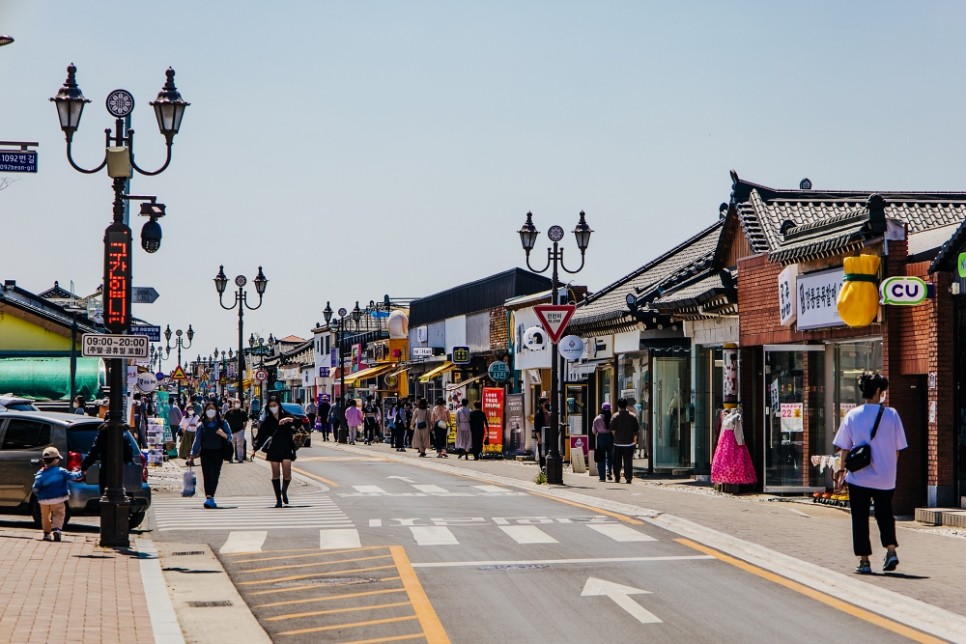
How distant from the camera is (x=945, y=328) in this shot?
19719 millimetres

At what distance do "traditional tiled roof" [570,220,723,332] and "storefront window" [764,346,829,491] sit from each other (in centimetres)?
718

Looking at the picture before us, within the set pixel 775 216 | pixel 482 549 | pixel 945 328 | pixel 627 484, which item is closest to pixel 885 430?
pixel 482 549

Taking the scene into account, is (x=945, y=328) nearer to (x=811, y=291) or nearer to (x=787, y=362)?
(x=811, y=291)

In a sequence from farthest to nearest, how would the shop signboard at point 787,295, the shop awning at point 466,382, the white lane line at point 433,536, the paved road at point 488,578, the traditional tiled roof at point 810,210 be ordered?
the shop awning at point 466,382, the traditional tiled roof at point 810,210, the shop signboard at point 787,295, the white lane line at point 433,536, the paved road at point 488,578

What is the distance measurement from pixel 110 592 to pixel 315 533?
6.09 metres

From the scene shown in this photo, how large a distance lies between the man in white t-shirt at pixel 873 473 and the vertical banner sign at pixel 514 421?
3110 centimetres

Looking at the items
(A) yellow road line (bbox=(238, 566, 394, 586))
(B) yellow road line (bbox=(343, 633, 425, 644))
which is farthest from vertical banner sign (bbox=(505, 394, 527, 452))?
(B) yellow road line (bbox=(343, 633, 425, 644))

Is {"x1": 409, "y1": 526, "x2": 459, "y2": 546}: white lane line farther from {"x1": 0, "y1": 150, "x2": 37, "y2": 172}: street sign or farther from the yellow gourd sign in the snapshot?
the yellow gourd sign

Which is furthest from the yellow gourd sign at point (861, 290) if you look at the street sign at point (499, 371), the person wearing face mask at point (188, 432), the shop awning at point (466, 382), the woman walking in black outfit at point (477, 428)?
the shop awning at point (466, 382)

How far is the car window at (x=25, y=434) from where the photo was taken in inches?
782

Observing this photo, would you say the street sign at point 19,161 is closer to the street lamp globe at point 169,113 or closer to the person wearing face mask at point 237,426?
the street lamp globe at point 169,113

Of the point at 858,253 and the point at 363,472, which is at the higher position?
the point at 858,253

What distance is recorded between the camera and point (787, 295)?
79.2ft

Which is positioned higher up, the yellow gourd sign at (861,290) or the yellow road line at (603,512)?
the yellow gourd sign at (861,290)
